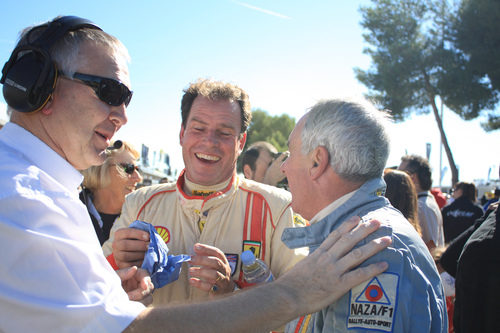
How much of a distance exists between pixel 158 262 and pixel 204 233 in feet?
1.71

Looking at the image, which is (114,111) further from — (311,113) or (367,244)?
(367,244)

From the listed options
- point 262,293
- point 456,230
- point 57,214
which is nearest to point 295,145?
point 262,293

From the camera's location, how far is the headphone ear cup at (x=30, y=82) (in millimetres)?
1492

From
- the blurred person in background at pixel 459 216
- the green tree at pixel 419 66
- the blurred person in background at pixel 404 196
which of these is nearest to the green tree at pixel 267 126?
the green tree at pixel 419 66

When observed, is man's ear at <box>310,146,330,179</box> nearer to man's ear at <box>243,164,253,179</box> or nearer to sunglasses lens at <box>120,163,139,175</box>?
sunglasses lens at <box>120,163,139,175</box>

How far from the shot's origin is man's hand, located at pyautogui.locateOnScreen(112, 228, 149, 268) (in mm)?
2059

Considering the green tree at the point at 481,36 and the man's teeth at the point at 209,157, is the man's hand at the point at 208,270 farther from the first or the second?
the green tree at the point at 481,36

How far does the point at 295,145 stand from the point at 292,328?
36.7 inches

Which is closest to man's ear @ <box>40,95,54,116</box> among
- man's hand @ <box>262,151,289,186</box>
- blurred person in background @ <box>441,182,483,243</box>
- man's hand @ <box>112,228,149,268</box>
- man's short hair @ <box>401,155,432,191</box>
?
man's hand @ <box>112,228,149,268</box>

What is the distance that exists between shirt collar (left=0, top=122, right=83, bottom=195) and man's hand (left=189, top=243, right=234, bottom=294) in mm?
745

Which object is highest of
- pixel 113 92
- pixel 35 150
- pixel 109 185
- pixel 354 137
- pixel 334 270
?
pixel 113 92

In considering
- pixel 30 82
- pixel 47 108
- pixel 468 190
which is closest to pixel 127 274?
pixel 47 108

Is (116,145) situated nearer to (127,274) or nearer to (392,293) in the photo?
(127,274)

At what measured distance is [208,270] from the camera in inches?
76.2
